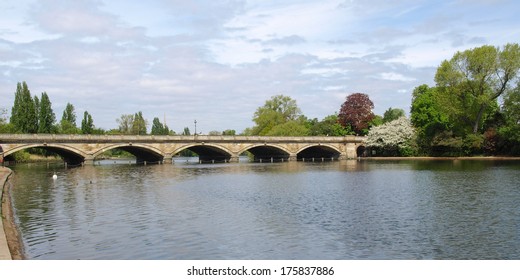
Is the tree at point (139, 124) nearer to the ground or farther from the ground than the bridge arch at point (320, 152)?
farther from the ground

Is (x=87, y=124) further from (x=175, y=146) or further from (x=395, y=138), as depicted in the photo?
(x=395, y=138)

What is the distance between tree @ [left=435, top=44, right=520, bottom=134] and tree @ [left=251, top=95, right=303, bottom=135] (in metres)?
57.3

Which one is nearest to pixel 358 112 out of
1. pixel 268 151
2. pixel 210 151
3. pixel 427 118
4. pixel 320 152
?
pixel 320 152

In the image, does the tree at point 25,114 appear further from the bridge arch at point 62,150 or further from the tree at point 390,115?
the tree at point 390,115

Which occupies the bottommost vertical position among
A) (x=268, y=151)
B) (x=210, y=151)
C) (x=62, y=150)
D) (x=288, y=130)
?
(x=268, y=151)

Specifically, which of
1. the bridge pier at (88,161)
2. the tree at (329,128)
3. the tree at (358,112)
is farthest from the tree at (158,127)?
the bridge pier at (88,161)

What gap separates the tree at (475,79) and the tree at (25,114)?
7562 centimetres

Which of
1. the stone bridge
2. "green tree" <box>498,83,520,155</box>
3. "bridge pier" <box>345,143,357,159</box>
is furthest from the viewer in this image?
"bridge pier" <box>345,143,357,159</box>

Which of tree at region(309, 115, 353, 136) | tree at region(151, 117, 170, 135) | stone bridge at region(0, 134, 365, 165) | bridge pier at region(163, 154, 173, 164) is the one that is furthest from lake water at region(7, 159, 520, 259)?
tree at region(151, 117, 170, 135)

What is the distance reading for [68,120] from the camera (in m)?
130

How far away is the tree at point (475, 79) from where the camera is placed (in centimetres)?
7494

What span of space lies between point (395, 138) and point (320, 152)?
69.0ft

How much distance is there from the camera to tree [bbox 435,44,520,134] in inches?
2950

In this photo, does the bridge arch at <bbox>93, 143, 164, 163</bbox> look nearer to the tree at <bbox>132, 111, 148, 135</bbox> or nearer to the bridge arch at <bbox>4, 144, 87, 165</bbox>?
the bridge arch at <bbox>4, 144, 87, 165</bbox>
